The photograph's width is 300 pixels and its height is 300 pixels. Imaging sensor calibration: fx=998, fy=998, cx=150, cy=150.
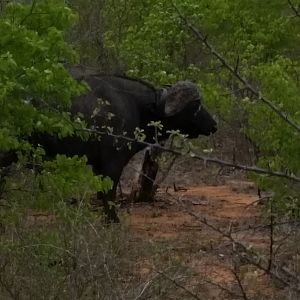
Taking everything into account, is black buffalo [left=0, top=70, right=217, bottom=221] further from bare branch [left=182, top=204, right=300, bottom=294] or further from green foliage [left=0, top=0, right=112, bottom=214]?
bare branch [left=182, top=204, right=300, bottom=294]

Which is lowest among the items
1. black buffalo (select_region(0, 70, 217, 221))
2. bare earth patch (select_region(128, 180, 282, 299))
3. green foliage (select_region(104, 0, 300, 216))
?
bare earth patch (select_region(128, 180, 282, 299))

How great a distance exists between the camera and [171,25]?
57.6 ft

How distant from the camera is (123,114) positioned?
12.6 metres

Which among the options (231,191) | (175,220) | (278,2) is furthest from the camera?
(231,191)

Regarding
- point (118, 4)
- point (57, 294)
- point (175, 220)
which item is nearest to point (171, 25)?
point (118, 4)

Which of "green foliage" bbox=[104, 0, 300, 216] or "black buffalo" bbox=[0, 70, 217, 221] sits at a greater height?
"green foliage" bbox=[104, 0, 300, 216]

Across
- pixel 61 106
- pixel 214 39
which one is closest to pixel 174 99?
pixel 61 106

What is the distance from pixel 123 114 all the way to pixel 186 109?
3.33ft

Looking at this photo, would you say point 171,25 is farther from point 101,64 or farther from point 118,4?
point 101,64

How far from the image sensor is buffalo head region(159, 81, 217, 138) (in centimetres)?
1298

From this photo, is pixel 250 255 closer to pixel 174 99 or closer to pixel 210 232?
pixel 210 232

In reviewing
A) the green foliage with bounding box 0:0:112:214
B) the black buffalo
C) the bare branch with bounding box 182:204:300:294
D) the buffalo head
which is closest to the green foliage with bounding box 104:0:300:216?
the buffalo head

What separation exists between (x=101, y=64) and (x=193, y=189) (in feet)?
22.0

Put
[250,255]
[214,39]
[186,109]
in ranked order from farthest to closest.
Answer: [214,39], [186,109], [250,255]
